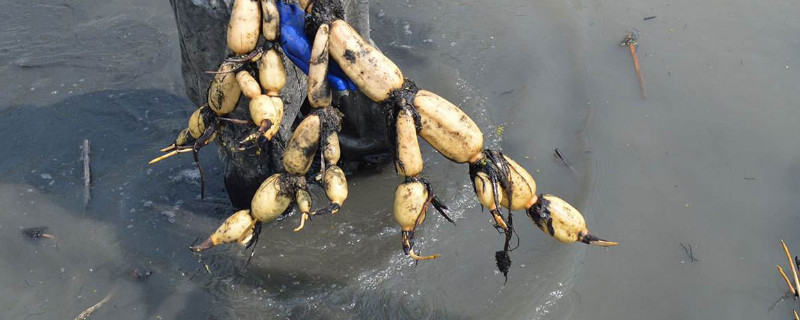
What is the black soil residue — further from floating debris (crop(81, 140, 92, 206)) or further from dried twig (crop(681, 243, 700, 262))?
floating debris (crop(81, 140, 92, 206))

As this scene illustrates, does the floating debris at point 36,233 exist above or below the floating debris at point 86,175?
below

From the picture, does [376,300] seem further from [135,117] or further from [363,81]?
[135,117]

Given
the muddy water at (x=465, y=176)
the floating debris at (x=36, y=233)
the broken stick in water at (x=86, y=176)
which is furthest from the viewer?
the broken stick in water at (x=86, y=176)

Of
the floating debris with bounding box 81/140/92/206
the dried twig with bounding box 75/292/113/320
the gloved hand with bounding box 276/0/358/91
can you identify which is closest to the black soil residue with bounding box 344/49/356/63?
the gloved hand with bounding box 276/0/358/91

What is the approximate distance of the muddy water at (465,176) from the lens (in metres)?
4.81

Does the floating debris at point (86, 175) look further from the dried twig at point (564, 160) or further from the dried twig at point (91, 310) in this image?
the dried twig at point (564, 160)

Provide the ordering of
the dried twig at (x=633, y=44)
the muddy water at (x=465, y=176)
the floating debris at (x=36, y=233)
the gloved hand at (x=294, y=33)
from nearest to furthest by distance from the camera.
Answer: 1. the gloved hand at (x=294, y=33)
2. the muddy water at (x=465, y=176)
3. the floating debris at (x=36, y=233)
4. the dried twig at (x=633, y=44)

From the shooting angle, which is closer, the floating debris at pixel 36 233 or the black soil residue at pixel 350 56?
the black soil residue at pixel 350 56

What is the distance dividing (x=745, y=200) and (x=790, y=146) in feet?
2.24

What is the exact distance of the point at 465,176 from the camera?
5539 millimetres

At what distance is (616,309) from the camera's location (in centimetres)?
470

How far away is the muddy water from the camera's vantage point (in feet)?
15.8

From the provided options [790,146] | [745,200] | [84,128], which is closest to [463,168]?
[745,200]

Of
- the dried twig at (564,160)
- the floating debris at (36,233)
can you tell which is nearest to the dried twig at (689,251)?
the dried twig at (564,160)
